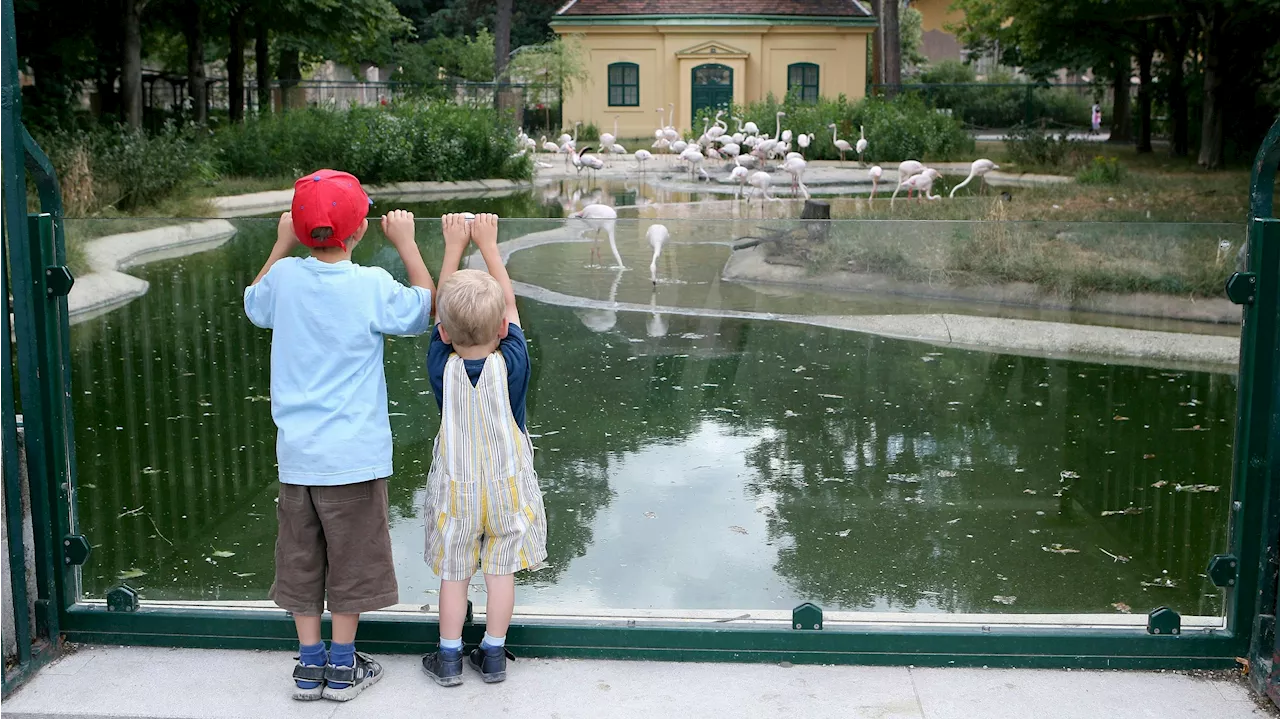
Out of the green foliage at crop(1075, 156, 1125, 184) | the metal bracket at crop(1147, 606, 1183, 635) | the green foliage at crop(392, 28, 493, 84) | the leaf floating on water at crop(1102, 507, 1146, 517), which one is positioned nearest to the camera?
the metal bracket at crop(1147, 606, 1183, 635)

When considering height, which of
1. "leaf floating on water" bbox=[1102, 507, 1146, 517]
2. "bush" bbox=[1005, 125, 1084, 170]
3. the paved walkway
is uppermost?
"bush" bbox=[1005, 125, 1084, 170]

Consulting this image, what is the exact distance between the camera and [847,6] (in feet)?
126

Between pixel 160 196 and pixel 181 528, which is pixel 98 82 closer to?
pixel 160 196

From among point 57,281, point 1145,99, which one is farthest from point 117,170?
point 1145,99

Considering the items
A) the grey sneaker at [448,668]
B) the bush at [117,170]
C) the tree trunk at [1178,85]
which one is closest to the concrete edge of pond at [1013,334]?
the grey sneaker at [448,668]

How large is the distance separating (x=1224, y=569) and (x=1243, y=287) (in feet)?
2.33

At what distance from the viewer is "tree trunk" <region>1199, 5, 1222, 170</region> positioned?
2481 centimetres

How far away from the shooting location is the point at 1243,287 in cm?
308

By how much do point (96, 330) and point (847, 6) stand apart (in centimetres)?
3660

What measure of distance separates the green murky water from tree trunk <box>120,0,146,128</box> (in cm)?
1756

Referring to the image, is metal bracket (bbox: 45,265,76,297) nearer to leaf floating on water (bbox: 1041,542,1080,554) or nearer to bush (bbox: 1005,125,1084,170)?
leaf floating on water (bbox: 1041,542,1080,554)

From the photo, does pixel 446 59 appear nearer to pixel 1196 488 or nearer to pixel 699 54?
pixel 699 54

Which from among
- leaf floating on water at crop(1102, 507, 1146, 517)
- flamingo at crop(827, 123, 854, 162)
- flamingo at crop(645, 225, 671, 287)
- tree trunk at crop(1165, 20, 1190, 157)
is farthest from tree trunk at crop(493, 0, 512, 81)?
leaf floating on water at crop(1102, 507, 1146, 517)

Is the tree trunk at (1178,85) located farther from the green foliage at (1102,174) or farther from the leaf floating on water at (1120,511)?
the leaf floating on water at (1120,511)
